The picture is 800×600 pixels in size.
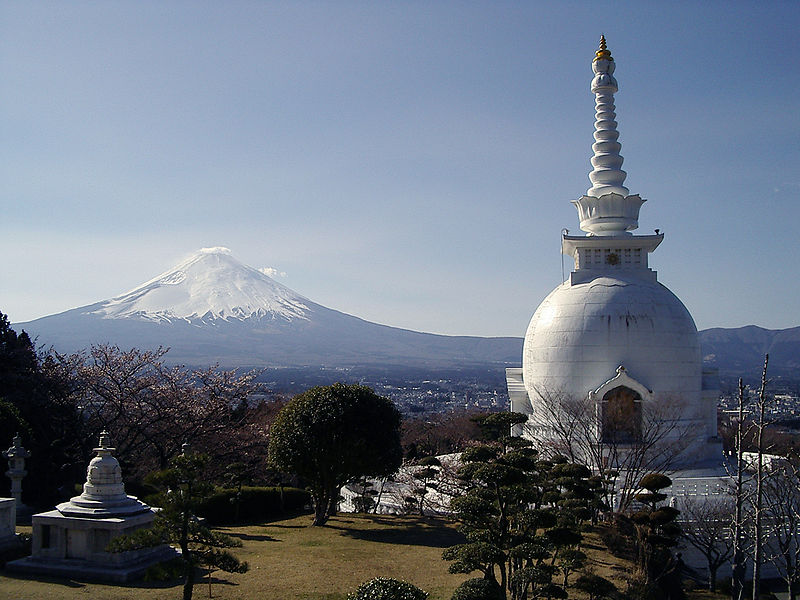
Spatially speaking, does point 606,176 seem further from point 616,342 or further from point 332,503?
point 332,503

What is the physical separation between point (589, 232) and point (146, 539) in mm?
23533

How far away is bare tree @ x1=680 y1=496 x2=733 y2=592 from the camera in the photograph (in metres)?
19.6

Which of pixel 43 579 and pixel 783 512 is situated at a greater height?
pixel 783 512

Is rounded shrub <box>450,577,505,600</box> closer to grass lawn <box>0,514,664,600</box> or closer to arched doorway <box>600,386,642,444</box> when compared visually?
grass lawn <box>0,514,664,600</box>

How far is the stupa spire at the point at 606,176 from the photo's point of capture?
31.0 m

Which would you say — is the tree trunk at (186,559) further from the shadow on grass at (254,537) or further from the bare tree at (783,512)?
the bare tree at (783,512)

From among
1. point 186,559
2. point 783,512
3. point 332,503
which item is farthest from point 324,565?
point 783,512

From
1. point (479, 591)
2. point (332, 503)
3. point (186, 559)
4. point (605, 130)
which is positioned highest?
point (605, 130)

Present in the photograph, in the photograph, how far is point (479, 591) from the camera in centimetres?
1336

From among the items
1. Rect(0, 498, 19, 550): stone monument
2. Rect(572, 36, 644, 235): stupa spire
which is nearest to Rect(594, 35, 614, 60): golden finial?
Rect(572, 36, 644, 235): stupa spire

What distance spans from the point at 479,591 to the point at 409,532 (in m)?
8.35

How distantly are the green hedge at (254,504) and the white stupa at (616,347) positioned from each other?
942cm

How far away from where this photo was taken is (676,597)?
17516 millimetres

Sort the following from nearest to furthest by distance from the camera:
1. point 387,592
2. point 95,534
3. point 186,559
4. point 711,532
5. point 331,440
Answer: point 387,592, point 186,559, point 95,534, point 711,532, point 331,440
